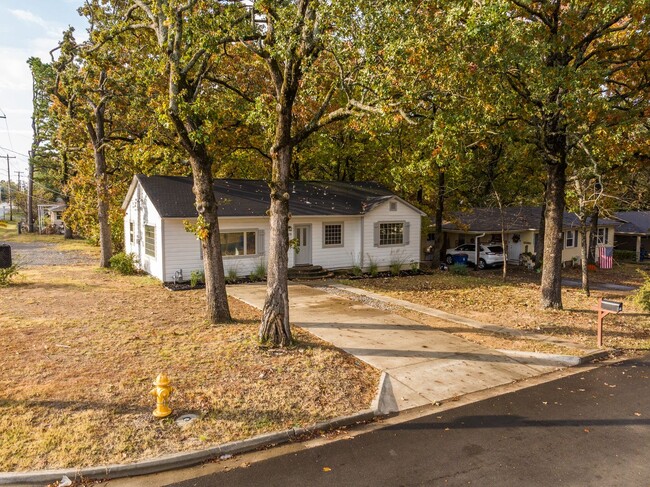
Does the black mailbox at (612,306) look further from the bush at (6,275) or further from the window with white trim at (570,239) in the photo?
the window with white trim at (570,239)

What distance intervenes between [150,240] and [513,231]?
21.4 m

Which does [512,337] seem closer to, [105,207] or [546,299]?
[546,299]

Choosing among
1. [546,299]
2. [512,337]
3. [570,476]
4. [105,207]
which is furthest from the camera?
[105,207]

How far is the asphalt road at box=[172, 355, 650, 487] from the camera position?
16.8 feet

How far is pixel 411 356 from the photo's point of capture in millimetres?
9281

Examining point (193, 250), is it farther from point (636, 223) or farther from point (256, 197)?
point (636, 223)

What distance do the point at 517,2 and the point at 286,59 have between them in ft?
24.0

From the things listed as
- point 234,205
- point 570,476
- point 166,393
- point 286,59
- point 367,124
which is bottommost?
point 570,476

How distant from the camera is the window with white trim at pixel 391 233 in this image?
2215 centimetres

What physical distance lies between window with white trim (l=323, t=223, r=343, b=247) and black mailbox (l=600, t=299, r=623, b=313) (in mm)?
12652

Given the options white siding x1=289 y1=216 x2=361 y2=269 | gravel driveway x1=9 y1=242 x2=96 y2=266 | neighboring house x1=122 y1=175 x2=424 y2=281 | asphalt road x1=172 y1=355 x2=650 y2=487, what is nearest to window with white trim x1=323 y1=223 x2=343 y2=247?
neighboring house x1=122 y1=175 x2=424 y2=281

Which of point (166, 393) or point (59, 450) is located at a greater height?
point (166, 393)

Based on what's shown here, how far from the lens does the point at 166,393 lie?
621cm

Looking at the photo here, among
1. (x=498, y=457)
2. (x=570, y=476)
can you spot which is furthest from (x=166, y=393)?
(x=570, y=476)
